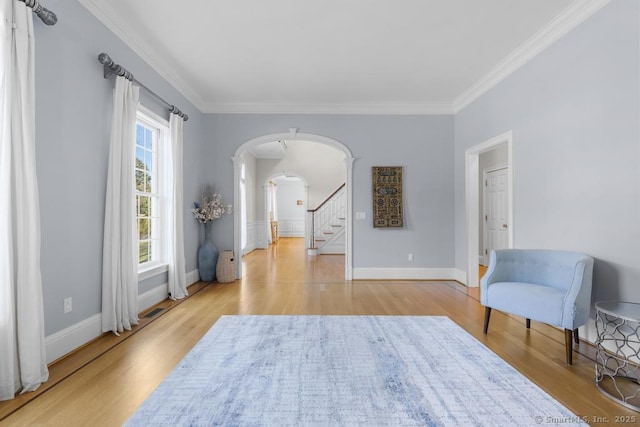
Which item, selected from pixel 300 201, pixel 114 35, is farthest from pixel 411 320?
pixel 300 201

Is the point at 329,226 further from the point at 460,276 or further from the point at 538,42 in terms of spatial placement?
the point at 538,42

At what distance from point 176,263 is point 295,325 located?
2.04 meters

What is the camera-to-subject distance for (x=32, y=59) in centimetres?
205

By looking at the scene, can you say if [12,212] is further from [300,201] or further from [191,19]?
[300,201]

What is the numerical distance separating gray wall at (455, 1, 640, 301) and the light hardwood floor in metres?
A: 0.86

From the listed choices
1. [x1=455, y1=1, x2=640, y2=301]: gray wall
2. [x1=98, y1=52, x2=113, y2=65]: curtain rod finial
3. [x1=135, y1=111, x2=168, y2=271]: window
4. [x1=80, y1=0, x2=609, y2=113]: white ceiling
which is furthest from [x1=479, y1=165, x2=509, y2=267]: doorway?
[x1=98, y1=52, x2=113, y2=65]: curtain rod finial

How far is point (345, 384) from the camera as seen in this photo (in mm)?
2084

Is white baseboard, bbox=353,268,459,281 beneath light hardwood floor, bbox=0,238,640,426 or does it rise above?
above

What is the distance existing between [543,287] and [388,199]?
2919mm

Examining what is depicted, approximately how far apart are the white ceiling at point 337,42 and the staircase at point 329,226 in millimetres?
4376

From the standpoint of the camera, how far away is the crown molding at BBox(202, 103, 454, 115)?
5.34 m

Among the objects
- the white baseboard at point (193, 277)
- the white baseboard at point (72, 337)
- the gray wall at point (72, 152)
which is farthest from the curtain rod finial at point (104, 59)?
the white baseboard at point (193, 277)

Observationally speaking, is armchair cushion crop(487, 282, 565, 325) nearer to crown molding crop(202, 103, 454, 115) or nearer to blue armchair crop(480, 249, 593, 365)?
blue armchair crop(480, 249, 593, 365)

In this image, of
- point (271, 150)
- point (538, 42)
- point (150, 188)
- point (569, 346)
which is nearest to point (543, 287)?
point (569, 346)
